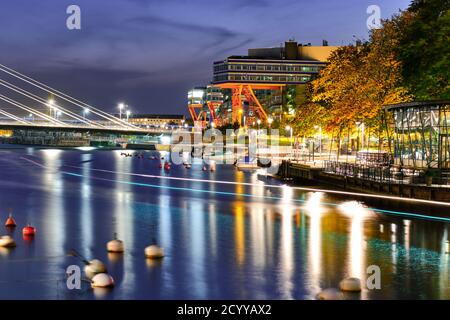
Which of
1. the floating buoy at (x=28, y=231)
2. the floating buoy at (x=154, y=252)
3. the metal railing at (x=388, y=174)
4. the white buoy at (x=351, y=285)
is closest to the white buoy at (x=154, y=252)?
the floating buoy at (x=154, y=252)

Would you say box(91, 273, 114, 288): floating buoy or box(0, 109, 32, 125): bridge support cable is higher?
box(0, 109, 32, 125): bridge support cable

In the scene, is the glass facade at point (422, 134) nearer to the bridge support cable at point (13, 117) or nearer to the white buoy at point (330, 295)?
the white buoy at point (330, 295)

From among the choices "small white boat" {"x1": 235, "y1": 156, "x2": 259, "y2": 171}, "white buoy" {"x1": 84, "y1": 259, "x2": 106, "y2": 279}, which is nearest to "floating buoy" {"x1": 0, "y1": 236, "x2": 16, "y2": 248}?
"white buoy" {"x1": 84, "y1": 259, "x2": 106, "y2": 279}

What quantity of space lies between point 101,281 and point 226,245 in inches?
313

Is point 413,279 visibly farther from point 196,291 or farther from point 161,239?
point 161,239

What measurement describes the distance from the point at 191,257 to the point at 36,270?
17.9 ft

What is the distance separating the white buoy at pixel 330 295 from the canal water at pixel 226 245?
0.35m

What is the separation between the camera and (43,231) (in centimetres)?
2955

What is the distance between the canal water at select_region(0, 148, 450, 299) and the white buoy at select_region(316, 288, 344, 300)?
352 mm

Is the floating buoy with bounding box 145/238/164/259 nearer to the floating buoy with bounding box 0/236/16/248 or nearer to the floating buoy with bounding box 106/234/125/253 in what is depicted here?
the floating buoy with bounding box 106/234/125/253

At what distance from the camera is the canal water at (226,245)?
63.4 feet

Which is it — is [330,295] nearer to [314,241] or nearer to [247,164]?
[314,241]

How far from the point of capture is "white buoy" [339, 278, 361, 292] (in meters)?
18.4

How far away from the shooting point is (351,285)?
726 inches
